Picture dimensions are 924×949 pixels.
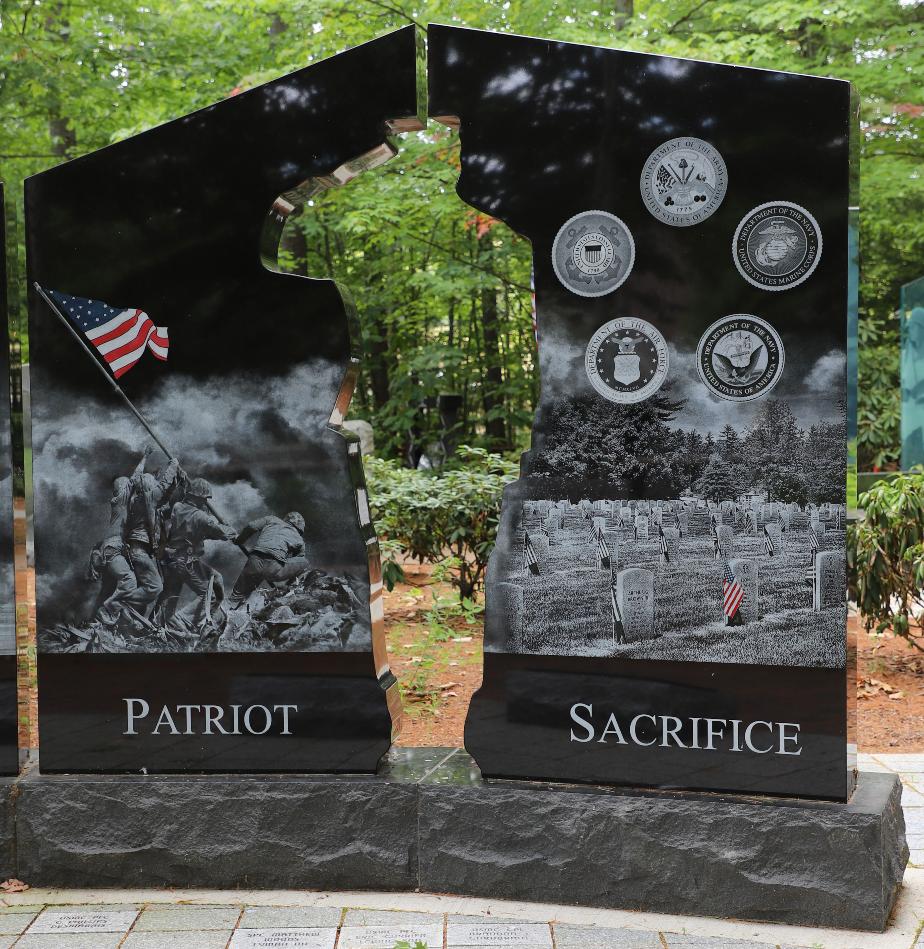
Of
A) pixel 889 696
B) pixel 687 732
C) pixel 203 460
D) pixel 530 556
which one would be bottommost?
pixel 889 696

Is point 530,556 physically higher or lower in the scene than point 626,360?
lower

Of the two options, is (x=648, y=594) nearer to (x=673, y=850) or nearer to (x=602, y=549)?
(x=602, y=549)

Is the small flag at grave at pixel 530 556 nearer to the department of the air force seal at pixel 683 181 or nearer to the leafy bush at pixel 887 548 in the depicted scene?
the department of the air force seal at pixel 683 181

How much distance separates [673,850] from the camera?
3.44 m

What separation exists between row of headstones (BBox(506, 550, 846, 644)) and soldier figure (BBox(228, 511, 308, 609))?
2.31 ft

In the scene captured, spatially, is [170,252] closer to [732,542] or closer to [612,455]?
[612,455]

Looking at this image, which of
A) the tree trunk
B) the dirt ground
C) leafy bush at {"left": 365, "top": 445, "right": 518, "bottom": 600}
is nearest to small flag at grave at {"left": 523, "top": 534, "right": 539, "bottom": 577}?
the dirt ground

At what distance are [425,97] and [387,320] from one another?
11.9 m

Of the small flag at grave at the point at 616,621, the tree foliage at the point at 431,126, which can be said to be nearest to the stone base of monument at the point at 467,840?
the small flag at grave at the point at 616,621

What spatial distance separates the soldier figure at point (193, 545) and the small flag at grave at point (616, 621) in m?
1.31

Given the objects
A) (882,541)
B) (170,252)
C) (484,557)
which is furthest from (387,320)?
(170,252)

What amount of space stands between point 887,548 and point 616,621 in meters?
3.35

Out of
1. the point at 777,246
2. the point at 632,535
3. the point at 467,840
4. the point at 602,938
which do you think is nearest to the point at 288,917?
the point at 467,840

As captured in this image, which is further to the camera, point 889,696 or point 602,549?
point 889,696
